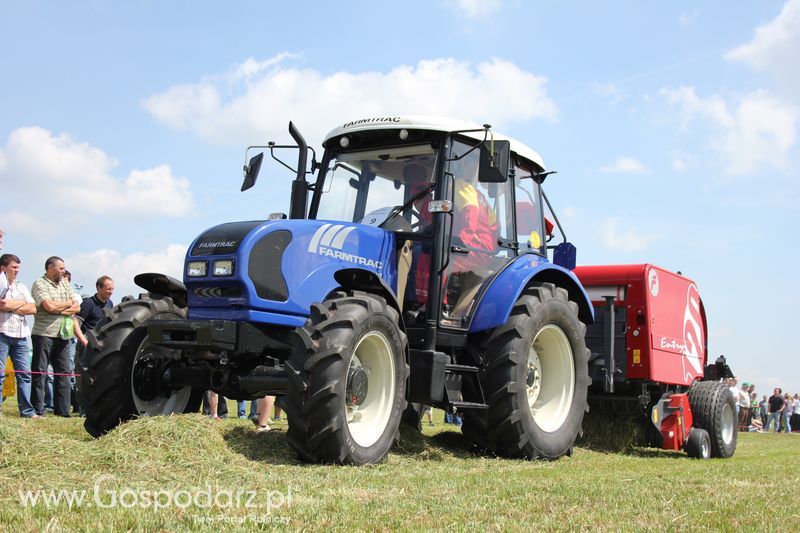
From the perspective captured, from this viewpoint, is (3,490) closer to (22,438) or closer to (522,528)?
(22,438)

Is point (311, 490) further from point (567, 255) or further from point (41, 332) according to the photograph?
point (41, 332)

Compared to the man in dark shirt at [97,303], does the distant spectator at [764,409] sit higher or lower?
lower

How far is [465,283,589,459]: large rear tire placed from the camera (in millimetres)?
7098

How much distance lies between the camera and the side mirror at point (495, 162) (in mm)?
6566

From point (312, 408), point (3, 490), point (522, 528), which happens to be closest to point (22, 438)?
point (3, 490)

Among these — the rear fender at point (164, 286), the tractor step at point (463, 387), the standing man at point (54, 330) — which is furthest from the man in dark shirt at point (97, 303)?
the tractor step at point (463, 387)

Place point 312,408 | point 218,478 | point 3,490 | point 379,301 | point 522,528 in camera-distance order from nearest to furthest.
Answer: point 522,528, point 3,490, point 218,478, point 312,408, point 379,301

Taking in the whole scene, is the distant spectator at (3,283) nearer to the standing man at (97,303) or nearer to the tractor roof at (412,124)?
the standing man at (97,303)

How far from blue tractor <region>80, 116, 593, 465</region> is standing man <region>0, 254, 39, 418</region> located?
2.75m

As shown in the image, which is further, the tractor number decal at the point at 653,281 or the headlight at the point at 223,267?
the tractor number decal at the point at 653,281

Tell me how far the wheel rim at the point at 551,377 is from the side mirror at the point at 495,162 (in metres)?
1.82

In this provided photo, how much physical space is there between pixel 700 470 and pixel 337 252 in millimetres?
3332

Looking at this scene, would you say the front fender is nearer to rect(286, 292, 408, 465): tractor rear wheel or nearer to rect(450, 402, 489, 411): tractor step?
rect(450, 402, 489, 411): tractor step

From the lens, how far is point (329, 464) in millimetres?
5719
